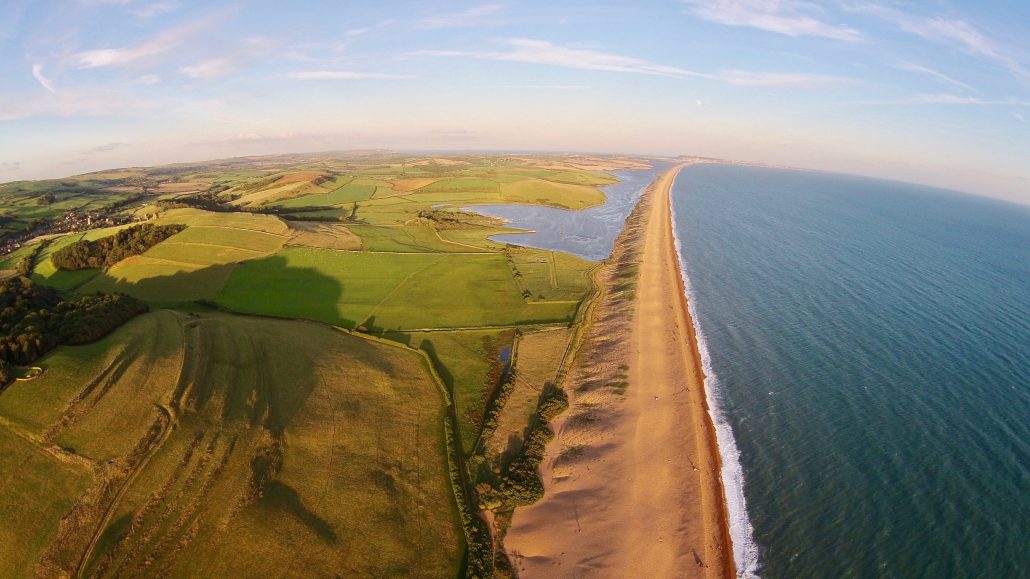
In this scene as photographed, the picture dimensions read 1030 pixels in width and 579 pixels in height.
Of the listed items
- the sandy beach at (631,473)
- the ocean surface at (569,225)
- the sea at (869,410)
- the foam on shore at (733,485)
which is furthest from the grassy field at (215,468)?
the ocean surface at (569,225)

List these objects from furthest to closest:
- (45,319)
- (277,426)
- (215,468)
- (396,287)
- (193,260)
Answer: (193,260), (396,287), (45,319), (277,426), (215,468)

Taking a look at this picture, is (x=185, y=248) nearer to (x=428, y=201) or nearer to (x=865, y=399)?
(x=428, y=201)

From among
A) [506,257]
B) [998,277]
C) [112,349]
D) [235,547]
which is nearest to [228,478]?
[235,547]

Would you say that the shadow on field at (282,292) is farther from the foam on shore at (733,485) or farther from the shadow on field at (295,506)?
the foam on shore at (733,485)

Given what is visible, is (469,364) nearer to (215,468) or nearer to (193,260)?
(215,468)

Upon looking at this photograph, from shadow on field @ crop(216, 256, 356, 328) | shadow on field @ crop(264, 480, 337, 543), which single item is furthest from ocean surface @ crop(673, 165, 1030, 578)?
shadow on field @ crop(216, 256, 356, 328)

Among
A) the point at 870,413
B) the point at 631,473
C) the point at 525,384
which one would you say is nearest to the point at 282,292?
the point at 525,384

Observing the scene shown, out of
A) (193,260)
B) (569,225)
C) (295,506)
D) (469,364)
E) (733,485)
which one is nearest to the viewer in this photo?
(295,506)
